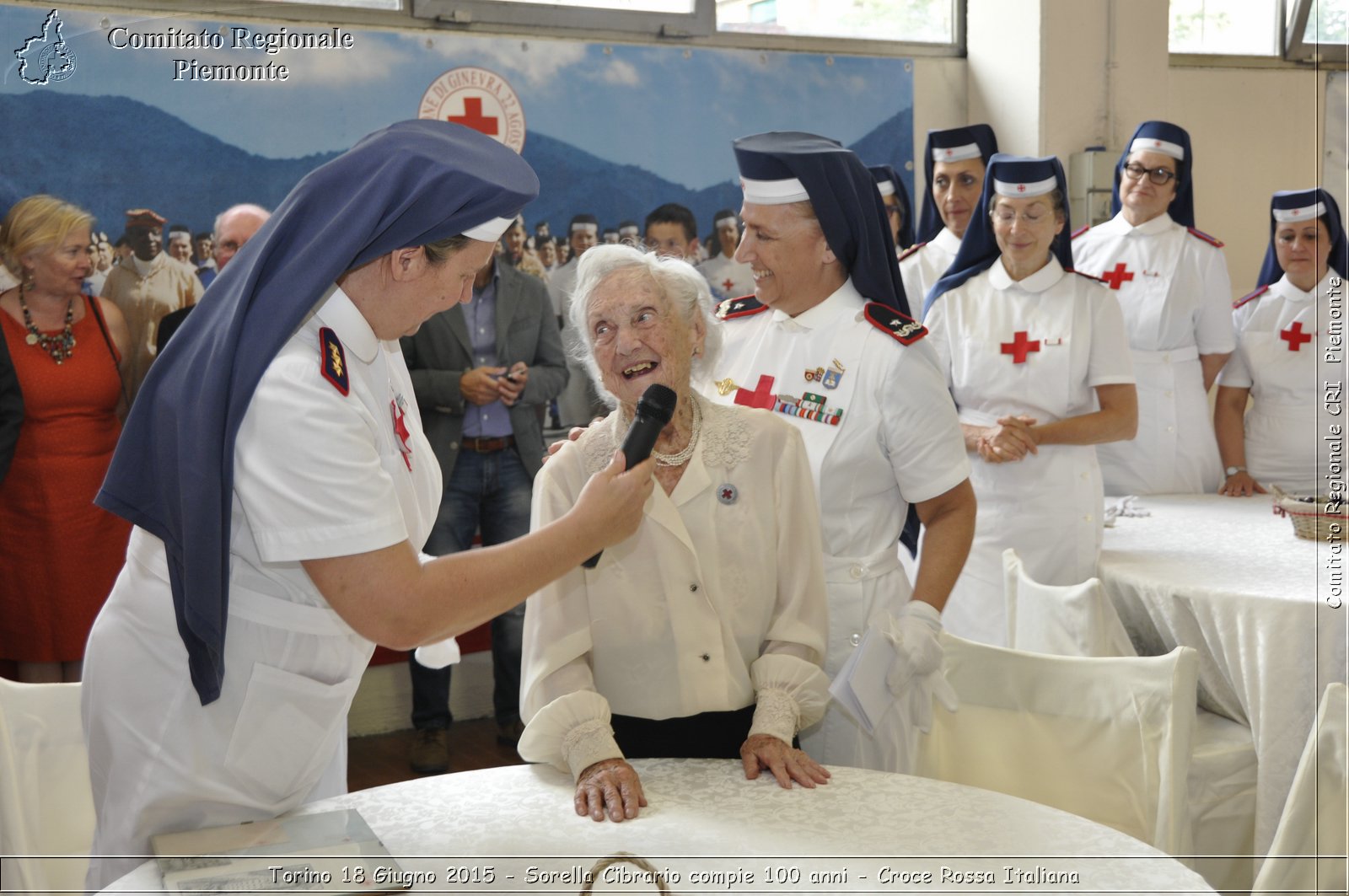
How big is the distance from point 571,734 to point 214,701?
56 centimetres

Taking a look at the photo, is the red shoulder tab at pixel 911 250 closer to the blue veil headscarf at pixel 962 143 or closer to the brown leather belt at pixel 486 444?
the blue veil headscarf at pixel 962 143

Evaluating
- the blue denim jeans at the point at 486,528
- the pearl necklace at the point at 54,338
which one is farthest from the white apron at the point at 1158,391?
the pearl necklace at the point at 54,338

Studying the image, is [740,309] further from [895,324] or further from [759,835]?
[759,835]

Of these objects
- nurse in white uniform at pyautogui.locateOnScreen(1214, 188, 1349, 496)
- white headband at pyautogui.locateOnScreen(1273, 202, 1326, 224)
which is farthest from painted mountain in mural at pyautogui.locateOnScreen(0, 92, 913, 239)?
white headband at pyautogui.locateOnScreen(1273, 202, 1326, 224)

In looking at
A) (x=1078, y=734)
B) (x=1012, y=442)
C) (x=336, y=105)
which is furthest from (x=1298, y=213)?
(x=336, y=105)

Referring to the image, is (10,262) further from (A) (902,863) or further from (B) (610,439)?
(A) (902,863)

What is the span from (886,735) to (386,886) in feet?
3.63

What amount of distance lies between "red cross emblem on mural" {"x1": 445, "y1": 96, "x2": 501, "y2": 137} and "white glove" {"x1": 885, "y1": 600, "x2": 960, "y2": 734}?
3.33 meters

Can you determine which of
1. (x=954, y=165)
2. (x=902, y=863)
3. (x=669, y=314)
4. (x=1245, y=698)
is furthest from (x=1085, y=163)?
(x=902, y=863)

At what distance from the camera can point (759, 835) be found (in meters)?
1.77

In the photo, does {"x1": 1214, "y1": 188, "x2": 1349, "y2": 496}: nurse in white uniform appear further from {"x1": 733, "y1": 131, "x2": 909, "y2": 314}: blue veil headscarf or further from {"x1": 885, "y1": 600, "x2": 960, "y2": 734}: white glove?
{"x1": 885, "y1": 600, "x2": 960, "y2": 734}: white glove

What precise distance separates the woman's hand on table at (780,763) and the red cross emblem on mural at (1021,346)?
7.79 feet

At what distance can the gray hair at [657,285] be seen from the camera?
7.58ft

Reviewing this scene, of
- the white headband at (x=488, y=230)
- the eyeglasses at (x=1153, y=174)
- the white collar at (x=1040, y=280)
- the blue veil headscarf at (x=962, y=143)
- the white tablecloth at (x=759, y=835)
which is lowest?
the white tablecloth at (x=759, y=835)
